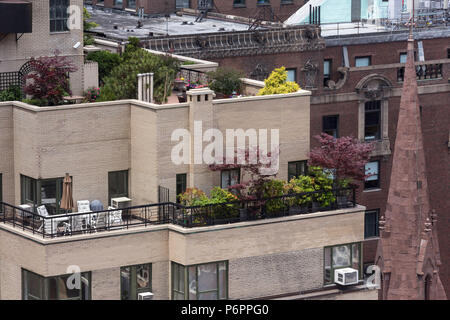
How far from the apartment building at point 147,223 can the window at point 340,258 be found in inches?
1.7

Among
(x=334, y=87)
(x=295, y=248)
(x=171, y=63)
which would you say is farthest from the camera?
(x=334, y=87)

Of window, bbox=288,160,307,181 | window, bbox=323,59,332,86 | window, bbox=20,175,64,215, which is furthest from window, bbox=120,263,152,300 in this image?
window, bbox=323,59,332,86

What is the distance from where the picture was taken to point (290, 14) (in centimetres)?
13625

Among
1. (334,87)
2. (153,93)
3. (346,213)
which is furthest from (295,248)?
(334,87)

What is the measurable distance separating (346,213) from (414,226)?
31.6 m

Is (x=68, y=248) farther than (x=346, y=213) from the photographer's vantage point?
No

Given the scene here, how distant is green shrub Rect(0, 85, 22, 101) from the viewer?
74375 millimetres

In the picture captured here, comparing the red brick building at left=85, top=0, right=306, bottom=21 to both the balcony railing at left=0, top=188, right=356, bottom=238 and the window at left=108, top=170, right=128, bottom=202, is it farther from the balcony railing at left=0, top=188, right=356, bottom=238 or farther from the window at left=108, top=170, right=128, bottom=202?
the balcony railing at left=0, top=188, right=356, bottom=238

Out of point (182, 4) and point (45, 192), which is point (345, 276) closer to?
point (45, 192)

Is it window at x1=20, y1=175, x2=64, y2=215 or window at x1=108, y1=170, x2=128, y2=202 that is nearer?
window at x1=20, y1=175, x2=64, y2=215

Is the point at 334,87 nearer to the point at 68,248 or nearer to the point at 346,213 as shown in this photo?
the point at 346,213

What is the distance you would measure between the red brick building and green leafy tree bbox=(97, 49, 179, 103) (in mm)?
51399

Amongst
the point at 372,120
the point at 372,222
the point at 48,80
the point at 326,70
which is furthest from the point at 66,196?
the point at 372,222

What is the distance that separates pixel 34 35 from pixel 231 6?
193 feet
